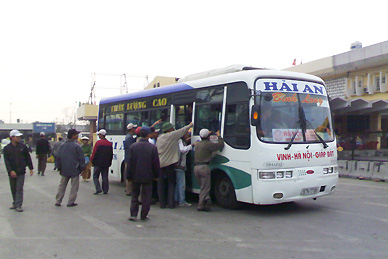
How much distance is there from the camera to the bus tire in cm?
795

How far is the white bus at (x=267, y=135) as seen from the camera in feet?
23.6

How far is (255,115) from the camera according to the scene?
279 inches

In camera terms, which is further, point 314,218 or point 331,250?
point 314,218

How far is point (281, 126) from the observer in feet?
24.4

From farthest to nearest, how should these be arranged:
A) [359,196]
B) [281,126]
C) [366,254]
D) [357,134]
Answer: [357,134]
[359,196]
[281,126]
[366,254]

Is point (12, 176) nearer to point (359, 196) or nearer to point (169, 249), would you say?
point (169, 249)

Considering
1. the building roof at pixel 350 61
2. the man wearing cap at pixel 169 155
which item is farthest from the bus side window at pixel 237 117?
the building roof at pixel 350 61

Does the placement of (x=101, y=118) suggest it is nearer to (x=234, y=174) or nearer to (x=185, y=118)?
(x=185, y=118)

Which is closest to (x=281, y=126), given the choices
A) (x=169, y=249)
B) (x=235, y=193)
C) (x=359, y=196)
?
(x=235, y=193)

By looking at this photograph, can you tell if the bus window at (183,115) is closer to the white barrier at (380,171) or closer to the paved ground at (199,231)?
the paved ground at (199,231)

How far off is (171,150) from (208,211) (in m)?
1.56

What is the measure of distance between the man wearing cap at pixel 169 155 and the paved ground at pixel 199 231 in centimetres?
55

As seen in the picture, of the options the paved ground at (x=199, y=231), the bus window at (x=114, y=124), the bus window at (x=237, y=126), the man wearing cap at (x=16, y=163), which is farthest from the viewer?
the bus window at (x=114, y=124)

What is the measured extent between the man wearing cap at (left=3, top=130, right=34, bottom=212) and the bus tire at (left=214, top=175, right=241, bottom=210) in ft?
14.2
